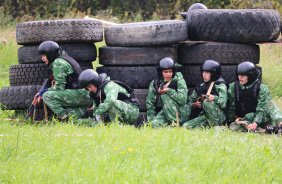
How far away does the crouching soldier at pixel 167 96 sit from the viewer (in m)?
7.19

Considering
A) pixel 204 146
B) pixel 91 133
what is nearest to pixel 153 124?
pixel 91 133

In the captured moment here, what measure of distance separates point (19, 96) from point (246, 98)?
3831mm

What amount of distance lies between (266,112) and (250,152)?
2105 mm

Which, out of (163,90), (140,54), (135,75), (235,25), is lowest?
(163,90)

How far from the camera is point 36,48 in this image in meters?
7.87

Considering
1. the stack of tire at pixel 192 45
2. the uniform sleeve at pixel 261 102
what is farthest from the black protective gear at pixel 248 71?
the stack of tire at pixel 192 45

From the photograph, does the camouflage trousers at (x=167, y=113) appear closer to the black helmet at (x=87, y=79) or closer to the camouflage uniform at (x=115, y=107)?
the camouflage uniform at (x=115, y=107)

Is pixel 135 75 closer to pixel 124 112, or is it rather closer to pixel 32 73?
pixel 124 112

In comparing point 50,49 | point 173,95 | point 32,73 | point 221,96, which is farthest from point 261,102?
point 32,73

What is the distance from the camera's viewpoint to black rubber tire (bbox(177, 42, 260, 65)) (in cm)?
768

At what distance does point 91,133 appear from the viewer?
5770 millimetres

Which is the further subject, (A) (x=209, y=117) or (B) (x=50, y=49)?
(B) (x=50, y=49)

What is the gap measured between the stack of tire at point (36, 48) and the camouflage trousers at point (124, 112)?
133 cm

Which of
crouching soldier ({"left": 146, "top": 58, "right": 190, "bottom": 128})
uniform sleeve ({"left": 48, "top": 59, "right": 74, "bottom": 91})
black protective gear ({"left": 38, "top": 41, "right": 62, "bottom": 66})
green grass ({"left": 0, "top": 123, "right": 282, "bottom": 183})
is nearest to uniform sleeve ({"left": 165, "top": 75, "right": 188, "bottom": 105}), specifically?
crouching soldier ({"left": 146, "top": 58, "right": 190, "bottom": 128})
